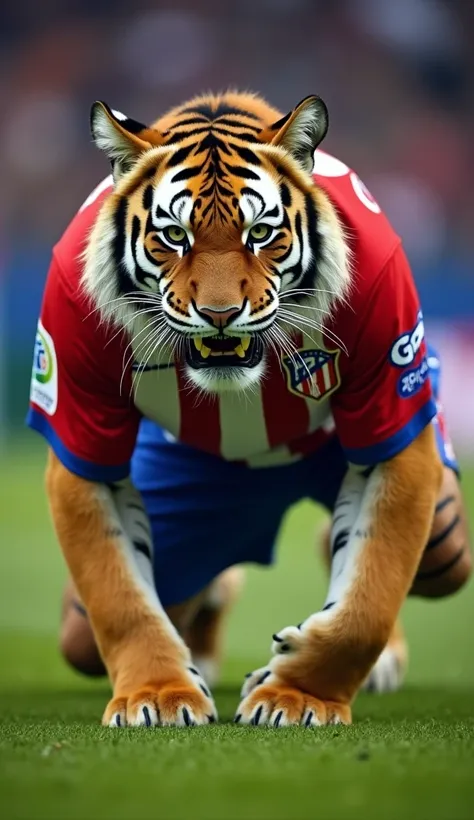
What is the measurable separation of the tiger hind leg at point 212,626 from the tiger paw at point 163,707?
164cm

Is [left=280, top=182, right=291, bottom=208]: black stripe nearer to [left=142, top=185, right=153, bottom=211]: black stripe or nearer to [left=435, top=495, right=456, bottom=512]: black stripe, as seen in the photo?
[left=142, top=185, right=153, bottom=211]: black stripe

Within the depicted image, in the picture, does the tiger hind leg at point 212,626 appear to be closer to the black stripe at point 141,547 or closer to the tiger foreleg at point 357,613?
the black stripe at point 141,547

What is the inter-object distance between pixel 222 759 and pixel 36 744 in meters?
0.42

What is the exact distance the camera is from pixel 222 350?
2.92 meters

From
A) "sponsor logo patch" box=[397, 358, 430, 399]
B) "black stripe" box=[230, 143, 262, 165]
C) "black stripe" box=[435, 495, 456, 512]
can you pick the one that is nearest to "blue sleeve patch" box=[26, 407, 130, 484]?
"sponsor logo patch" box=[397, 358, 430, 399]

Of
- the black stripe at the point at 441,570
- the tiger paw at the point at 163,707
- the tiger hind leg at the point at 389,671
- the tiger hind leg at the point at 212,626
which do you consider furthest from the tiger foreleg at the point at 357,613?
the tiger hind leg at the point at 212,626

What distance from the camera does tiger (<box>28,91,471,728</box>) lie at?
2.90 metres

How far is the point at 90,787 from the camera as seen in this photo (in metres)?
2.05

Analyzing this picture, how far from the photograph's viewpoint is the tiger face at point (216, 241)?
281 centimetres

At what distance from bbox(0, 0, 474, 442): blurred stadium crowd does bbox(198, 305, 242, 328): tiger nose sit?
504 inches

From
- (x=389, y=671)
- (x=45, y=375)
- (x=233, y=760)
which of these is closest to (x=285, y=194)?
(x=45, y=375)

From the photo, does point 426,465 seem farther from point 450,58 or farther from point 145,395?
point 450,58

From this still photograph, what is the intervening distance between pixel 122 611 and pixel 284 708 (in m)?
0.45

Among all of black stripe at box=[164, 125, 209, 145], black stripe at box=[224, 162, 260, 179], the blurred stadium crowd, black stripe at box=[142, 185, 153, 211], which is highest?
the blurred stadium crowd
